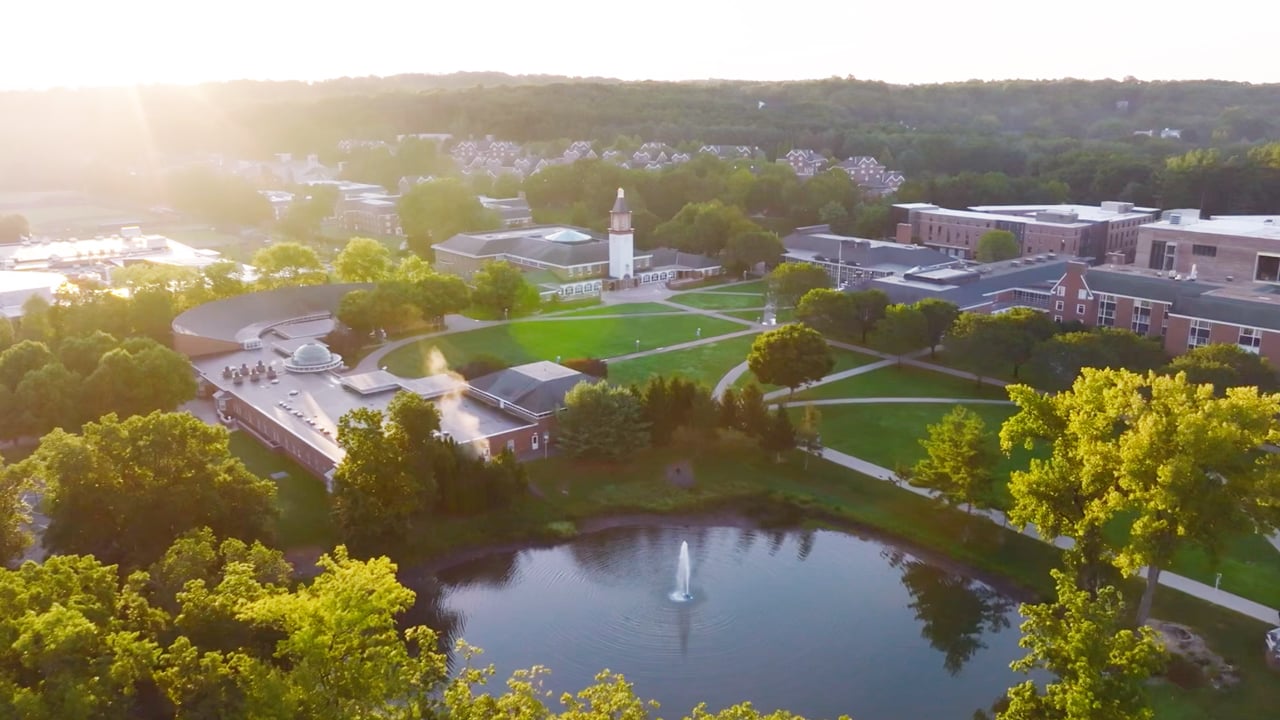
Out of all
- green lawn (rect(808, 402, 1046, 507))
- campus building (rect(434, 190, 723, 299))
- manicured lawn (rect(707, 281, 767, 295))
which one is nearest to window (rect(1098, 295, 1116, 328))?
green lawn (rect(808, 402, 1046, 507))

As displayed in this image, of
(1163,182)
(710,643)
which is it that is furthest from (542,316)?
(1163,182)

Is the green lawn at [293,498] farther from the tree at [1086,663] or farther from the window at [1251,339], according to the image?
the window at [1251,339]

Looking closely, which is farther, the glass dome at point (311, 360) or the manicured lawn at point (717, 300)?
the manicured lawn at point (717, 300)

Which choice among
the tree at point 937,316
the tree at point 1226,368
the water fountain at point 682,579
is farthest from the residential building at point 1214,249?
the water fountain at point 682,579

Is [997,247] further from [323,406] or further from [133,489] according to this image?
[133,489]

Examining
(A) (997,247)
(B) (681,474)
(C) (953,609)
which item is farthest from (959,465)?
(A) (997,247)
